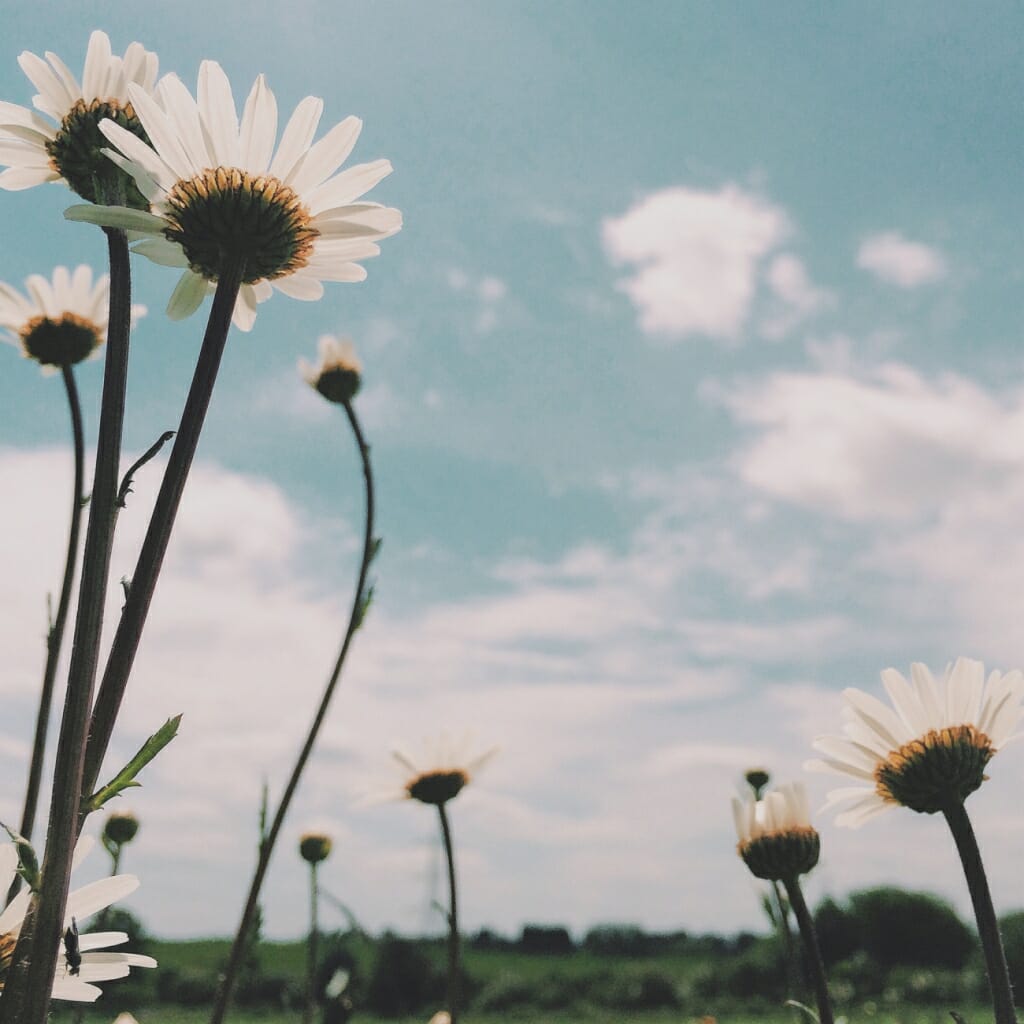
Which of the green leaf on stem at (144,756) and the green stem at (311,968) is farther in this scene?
the green stem at (311,968)

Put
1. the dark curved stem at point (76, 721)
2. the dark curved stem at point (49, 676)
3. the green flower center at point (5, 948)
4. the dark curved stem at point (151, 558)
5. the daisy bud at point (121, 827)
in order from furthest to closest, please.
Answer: the daisy bud at point (121, 827)
the dark curved stem at point (49, 676)
the green flower center at point (5, 948)
the dark curved stem at point (151, 558)
the dark curved stem at point (76, 721)

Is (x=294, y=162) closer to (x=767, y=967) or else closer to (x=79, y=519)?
(x=79, y=519)

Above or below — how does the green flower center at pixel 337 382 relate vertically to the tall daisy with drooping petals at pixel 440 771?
above

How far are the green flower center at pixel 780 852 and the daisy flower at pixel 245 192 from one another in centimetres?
164

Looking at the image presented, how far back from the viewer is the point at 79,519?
94.1 inches

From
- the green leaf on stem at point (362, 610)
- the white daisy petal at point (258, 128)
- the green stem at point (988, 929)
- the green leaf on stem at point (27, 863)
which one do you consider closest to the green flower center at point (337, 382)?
the green leaf on stem at point (362, 610)

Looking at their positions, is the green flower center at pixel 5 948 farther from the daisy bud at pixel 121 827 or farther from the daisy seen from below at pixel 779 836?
the daisy bud at pixel 121 827

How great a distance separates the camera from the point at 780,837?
2400 mm

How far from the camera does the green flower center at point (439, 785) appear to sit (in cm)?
367

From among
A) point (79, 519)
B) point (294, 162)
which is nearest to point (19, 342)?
point (79, 519)

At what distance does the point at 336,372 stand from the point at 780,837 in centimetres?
228

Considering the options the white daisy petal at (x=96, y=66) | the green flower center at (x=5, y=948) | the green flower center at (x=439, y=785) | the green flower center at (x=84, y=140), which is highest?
the white daisy petal at (x=96, y=66)

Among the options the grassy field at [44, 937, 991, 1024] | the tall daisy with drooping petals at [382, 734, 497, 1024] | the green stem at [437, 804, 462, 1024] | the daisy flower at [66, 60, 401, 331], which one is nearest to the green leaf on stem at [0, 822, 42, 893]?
the daisy flower at [66, 60, 401, 331]

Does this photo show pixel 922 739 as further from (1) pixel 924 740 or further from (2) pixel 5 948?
(2) pixel 5 948
